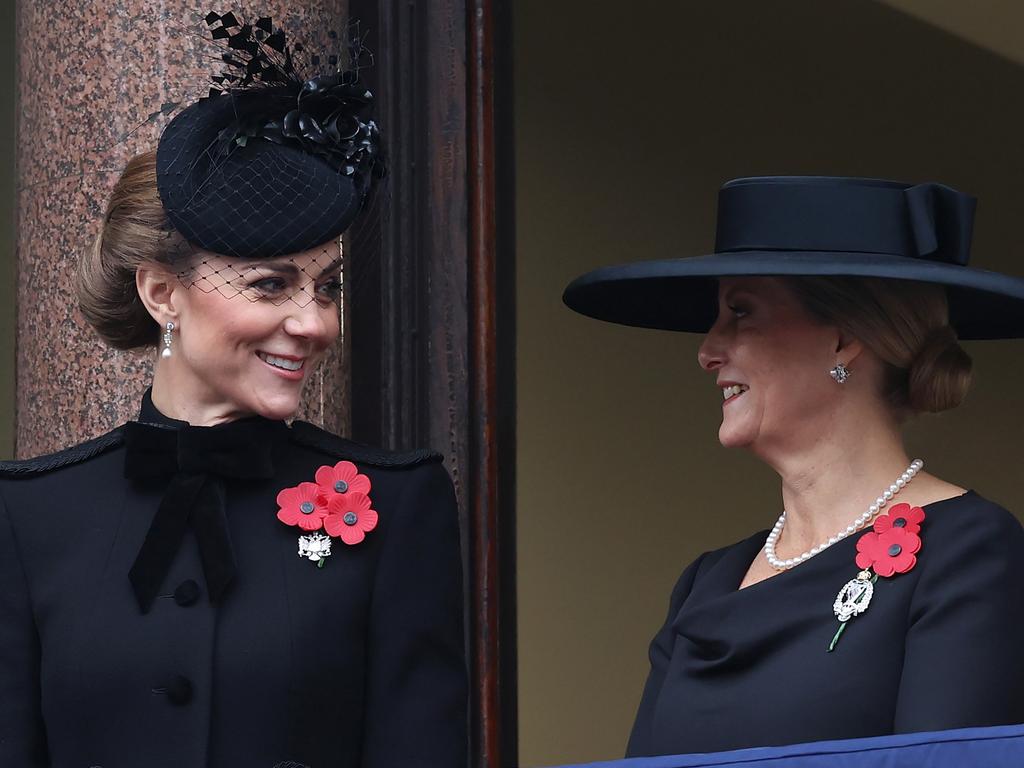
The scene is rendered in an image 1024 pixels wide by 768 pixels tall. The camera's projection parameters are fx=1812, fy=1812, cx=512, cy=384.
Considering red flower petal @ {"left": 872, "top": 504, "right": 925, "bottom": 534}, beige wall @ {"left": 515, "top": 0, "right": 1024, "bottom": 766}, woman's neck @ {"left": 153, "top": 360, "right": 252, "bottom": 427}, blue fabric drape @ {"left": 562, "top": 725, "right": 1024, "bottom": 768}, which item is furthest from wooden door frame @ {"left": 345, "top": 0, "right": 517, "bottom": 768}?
beige wall @ {"left": 515, "top": 0, "right": 1024, "bottom": 766}

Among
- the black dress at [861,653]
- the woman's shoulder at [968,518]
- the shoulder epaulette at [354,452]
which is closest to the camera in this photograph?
the black dress at [861,653]

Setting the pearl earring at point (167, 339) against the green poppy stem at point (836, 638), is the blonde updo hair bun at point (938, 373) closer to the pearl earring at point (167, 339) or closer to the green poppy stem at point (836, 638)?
the green poppy stem at point (836, 638)

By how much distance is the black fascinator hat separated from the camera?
2555 mm

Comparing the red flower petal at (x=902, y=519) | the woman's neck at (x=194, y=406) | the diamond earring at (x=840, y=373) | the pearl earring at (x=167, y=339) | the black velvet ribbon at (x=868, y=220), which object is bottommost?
the red flower petal at (x=902, y=519)

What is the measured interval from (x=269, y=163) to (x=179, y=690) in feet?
2.52

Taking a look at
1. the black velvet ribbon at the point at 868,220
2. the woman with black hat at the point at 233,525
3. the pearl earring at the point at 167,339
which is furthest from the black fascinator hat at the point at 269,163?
the black velvet ribbon at the point at 868,220

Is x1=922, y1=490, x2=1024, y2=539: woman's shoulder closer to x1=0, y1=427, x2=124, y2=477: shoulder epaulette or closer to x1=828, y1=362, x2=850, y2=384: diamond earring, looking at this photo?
x1=828, y1=362, x2=850, y2=384: diamond earring

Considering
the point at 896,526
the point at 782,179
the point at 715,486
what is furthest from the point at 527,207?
the point at 896,526

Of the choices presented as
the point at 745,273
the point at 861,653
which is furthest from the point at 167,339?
the point at 861,653

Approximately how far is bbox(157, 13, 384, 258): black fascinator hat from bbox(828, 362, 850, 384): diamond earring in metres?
0.75

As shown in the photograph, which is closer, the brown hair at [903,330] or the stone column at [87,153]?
the brown hair at [903,330]

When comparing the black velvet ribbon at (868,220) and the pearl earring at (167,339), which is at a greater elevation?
the black velvet ribbon at (868,220)

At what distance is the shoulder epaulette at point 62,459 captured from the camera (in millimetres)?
2635

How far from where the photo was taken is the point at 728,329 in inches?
112
